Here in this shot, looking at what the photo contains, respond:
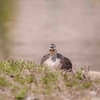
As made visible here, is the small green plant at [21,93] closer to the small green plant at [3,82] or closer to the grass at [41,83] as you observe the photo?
the grass at [41,83]

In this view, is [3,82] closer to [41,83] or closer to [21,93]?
[21,93]

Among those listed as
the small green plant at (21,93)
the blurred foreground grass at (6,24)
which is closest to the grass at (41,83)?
the small green plant at (21,93)

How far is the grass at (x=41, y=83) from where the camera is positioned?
22.7 ft

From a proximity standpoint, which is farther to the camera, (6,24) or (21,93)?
(6,24)

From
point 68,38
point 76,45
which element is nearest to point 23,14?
point 68,38

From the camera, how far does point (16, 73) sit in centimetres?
751

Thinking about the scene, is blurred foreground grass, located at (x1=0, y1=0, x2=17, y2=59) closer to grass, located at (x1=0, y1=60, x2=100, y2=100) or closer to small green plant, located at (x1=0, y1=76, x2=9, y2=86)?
grass, located at (x1=0, y1=60, x2=100, y2=100)

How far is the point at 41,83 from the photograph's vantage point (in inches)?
284

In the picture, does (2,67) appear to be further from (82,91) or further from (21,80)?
(82,91)

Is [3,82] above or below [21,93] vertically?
above

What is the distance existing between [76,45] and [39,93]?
11752 millimetres

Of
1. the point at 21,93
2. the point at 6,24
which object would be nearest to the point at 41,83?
the point at 21,93

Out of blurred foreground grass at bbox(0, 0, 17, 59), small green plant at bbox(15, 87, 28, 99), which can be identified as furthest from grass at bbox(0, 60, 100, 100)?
blurred foreground grass at bbox(0, 0, 17, 59)

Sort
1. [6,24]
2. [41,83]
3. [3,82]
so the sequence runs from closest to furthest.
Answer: [3,82]
[41,83]
[6,24]
